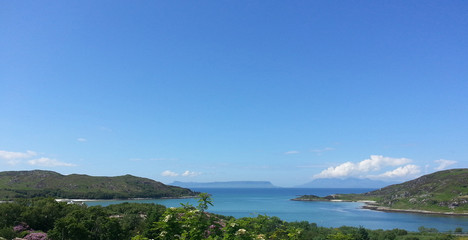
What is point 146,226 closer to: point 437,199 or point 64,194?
point 437,199

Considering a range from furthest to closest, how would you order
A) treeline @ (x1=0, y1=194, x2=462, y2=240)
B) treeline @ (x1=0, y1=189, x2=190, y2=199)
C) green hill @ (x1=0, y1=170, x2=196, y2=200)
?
1. green hill @ (x1=0, y1=170, x2=196, y2=200)
2. treeline @ (x1=0, y1=189, x2=190, y2=199)
3. treeline @ (x1=0, y1=194, x2=462, y2=240)

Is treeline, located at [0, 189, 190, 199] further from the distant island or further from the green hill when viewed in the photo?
the distant island

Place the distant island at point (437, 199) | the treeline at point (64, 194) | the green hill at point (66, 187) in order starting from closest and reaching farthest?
the distant island at point (437, 199) < the treeline at point (64, 194) < the green hill at point (66, 187)

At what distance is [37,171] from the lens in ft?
655

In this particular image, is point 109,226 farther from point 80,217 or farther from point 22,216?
point 22,216

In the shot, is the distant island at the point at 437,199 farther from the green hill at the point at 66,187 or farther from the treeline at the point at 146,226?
the green hill at the point at 66,187

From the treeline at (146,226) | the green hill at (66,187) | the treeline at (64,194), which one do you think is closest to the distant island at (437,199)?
the treeline at (146,226)

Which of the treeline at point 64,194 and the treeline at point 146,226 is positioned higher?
the treeline at point 146,226

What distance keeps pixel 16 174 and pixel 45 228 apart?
189 meters

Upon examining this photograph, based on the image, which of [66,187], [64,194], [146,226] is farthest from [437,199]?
[66,187]

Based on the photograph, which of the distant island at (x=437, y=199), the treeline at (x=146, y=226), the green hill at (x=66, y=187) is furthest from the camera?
the green hill at (x=66, y=187)

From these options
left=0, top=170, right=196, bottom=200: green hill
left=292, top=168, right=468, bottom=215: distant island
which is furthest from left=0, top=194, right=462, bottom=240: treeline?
left=0, top=170, right=196, bottom=200: green hill

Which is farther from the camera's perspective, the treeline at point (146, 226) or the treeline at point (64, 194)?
the treeline at point (64, 194)

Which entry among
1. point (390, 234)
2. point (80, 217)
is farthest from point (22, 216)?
point (390, 234)
